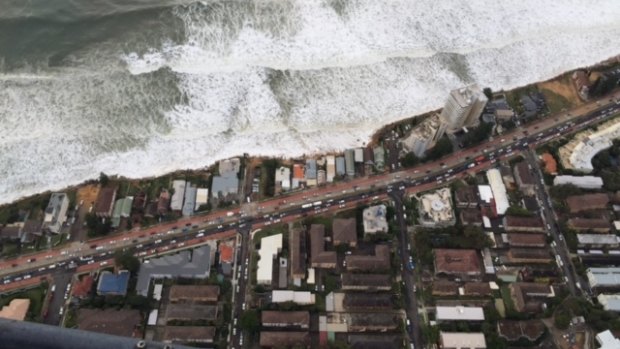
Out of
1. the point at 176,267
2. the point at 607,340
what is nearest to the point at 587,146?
the point at 607,340

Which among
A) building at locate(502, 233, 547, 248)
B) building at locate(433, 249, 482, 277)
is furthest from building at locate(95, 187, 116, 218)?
building at locate(502, 233, 547, 248)

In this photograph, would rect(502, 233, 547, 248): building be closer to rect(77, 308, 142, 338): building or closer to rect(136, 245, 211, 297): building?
rect(136, 245, 211, 297): building

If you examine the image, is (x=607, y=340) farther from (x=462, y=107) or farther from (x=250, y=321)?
(x=250, y=321)

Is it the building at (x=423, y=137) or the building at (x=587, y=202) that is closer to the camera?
the building at (x=587, y=202)

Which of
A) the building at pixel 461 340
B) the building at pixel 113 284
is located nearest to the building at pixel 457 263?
the building at pixel 461 340

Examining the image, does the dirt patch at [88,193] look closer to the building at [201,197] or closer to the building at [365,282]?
the building at [201,197]

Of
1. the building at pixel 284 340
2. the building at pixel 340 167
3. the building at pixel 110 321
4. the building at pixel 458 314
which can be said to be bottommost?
the building at pixel 284 340
